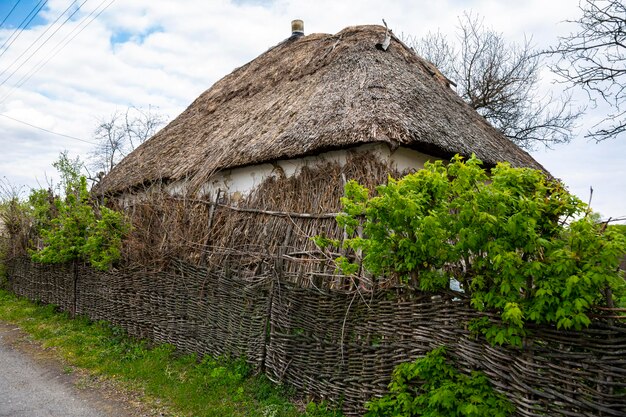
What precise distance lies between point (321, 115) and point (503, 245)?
4.47m

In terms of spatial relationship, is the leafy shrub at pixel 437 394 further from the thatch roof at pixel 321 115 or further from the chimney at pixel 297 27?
the chimney at pixel 297 27

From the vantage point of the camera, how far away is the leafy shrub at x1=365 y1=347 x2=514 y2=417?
3098 mm

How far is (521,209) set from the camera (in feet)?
9.48

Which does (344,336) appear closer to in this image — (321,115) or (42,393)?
(321,115)

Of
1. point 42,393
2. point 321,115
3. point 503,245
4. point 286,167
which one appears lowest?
point 42,393

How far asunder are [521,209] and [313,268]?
10.4ft

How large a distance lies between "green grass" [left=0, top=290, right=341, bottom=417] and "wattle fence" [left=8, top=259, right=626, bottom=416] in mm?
169

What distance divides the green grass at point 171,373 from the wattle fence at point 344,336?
17 cm

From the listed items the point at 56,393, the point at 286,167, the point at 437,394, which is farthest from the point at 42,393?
the point at 437,394

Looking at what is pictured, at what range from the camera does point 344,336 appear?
441 cm

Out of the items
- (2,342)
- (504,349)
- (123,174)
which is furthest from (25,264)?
(504,349)

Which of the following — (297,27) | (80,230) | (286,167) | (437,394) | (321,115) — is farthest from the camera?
(297,27)

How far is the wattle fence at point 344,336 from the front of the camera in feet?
9.03

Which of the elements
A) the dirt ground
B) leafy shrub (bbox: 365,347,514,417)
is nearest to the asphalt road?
the dirt ground
